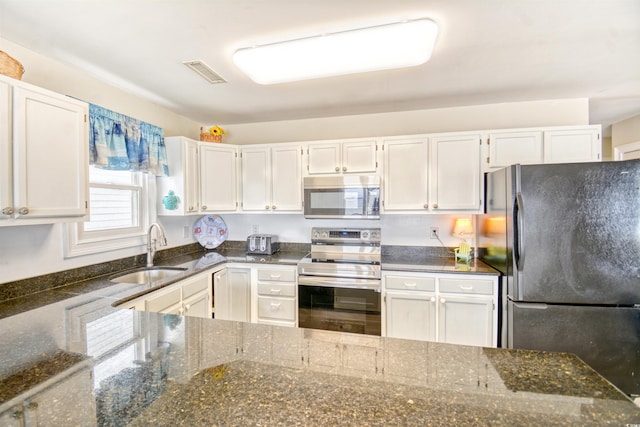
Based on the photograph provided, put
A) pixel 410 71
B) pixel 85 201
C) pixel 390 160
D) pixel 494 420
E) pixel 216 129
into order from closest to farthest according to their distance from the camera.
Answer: pixel 494 420 → pixel 85 201 → pixel 410 71 → pixel 390 160 → pixel 216 129

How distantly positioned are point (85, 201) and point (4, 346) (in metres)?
0.89

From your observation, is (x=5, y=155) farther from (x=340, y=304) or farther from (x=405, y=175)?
(x=405, y=175)

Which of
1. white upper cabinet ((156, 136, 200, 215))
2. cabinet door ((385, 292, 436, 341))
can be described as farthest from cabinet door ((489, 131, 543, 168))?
white upper cabinet ((156, 136, 200, 215))

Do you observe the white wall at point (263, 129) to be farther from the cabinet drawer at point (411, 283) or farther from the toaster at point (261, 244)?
the cabinet drawer at point (411, 283)

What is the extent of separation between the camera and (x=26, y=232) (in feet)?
5.82

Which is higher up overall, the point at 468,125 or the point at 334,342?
the point at 468,125

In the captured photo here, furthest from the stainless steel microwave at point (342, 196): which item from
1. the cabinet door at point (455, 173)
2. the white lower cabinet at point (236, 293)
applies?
the white lower cabinet at point (236, 293)

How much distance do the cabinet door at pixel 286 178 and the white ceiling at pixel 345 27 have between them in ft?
1.68

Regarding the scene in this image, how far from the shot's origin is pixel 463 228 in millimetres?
2812

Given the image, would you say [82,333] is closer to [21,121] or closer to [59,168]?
[59,168]

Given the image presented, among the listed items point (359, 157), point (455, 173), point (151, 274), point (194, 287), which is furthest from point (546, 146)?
point (151, 274)

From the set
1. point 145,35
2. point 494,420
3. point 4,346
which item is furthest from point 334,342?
point 145,35

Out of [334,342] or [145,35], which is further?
[145,35]

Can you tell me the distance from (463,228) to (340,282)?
4.36 feet
